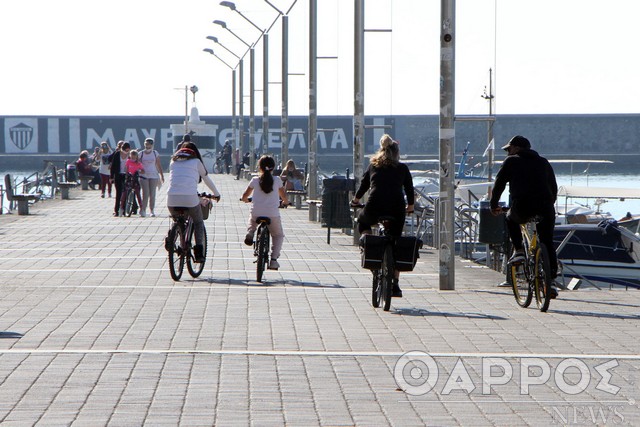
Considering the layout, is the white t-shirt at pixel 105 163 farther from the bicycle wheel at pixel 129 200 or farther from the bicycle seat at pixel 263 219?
the bicycle seat at pixel 263 219

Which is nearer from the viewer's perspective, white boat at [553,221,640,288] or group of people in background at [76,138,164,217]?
white boat at [553,221,640,288]

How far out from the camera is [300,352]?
31.3 feet

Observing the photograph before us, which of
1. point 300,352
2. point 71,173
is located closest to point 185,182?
point 300,352

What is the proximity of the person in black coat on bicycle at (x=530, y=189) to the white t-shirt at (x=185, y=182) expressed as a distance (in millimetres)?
3784

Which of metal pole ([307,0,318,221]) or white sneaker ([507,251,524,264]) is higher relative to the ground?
metal pole ([307,0,318,221])

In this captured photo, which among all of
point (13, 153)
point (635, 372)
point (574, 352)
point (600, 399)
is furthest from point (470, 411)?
point (13, 153)

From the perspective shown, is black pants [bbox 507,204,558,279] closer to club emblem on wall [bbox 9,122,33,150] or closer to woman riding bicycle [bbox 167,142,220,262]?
woman riding bicycle [bbox 167,142,220,262]

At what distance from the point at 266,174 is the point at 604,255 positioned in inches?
544

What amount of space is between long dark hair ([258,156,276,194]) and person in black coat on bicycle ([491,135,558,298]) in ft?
11.6

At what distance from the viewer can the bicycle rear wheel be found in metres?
12.2

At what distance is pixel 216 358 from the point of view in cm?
921

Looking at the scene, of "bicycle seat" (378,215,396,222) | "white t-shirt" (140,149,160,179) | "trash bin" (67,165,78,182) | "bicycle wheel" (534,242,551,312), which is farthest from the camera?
"trash bin" (67,165,78,182)
